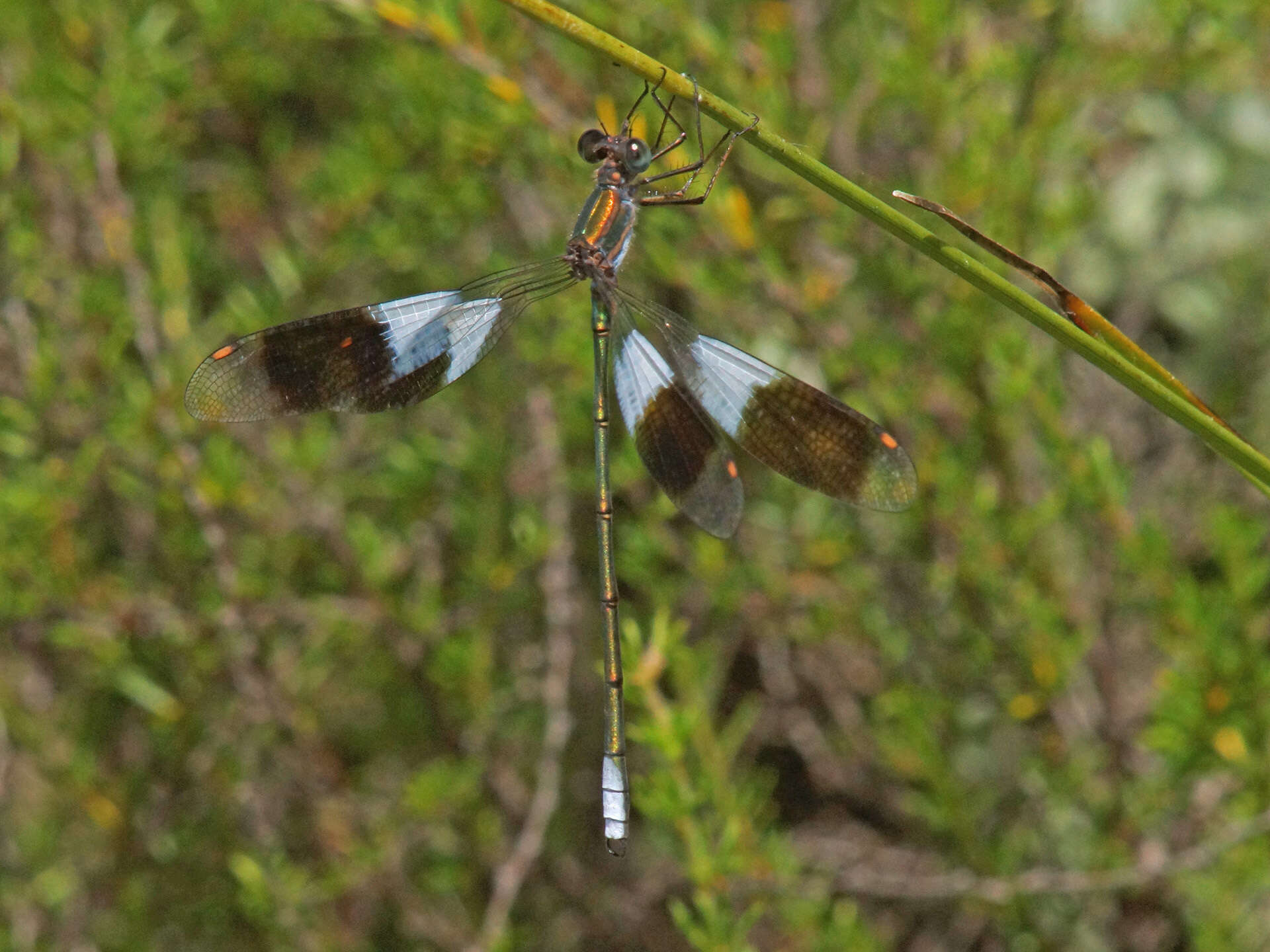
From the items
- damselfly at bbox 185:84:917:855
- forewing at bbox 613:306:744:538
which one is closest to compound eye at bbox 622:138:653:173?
damselfly at bbox 185:84:917:855

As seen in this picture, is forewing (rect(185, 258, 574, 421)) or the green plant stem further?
forewing (rect(185, 258, 574, 421))

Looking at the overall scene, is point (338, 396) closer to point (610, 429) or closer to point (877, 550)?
point (610, 429)

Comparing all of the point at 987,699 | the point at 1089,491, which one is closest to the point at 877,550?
the point at 987,699

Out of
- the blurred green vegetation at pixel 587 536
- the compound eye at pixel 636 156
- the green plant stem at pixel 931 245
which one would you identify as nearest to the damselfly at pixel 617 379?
the compound eye at pixel 636 156

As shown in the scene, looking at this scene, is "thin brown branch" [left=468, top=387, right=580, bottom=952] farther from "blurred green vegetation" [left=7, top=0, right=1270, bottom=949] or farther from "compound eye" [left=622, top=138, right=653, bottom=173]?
"compound eye" [left=622, top=138, right=653, bottom=173]

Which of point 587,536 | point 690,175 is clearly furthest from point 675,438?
point 587,536

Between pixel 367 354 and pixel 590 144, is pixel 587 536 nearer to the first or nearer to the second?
pixel 367 354

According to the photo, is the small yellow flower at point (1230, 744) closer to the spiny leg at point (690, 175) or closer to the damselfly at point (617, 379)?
the damselfly at point (617, 379)
